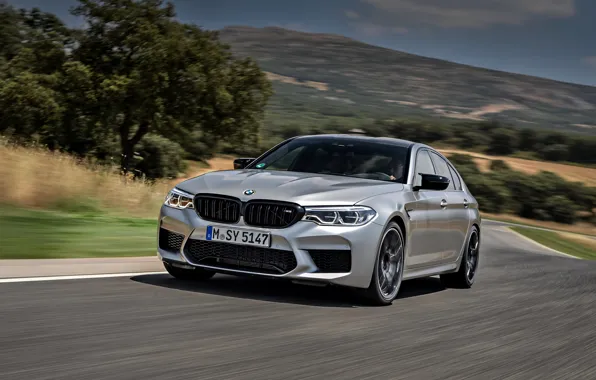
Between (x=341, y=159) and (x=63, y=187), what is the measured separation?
869cm

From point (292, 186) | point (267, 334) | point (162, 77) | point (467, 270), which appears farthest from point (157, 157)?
point (267, 334)

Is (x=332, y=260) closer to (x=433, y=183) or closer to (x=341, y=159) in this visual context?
(x=433, y=183)

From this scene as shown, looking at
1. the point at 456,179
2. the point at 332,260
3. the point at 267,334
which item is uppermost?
the point at 456,179

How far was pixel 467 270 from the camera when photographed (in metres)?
10.5

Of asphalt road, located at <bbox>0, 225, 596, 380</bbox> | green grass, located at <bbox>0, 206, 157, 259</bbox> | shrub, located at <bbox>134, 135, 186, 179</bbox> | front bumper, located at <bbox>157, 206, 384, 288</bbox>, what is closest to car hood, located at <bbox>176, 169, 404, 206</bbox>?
front bumper, located at <bbox>157, 206, 384, 288</bbox>

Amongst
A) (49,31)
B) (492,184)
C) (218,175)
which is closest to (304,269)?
(218,175)

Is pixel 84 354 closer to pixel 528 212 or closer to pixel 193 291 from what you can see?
pixel 193 291

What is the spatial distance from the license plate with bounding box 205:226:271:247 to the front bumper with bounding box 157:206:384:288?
0.04 meters

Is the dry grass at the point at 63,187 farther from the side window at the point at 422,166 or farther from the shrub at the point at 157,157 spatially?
the shrub at the point at 157,157

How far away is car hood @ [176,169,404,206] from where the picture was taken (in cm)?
754

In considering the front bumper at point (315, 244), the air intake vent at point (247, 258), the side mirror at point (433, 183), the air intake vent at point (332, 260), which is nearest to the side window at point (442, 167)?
the side mirror at point (433, 183)

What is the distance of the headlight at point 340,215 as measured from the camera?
7.45m

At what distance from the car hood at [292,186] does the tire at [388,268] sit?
399mm

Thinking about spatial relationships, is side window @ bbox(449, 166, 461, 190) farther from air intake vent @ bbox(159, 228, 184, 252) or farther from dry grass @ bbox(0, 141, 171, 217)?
dry grass @ bbox(0, 141, 171, 217)
